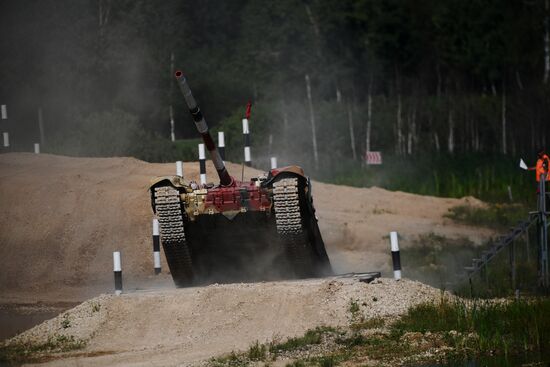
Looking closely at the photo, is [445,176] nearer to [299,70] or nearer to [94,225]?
[299,70]

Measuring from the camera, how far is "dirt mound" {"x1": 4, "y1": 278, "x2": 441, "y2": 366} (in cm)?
1697

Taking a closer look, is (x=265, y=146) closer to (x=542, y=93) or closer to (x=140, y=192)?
(x=542, y=93)

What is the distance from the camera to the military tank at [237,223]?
65.6 feet

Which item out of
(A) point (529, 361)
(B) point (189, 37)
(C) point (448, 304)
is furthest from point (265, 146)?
(A) point (529, 361)

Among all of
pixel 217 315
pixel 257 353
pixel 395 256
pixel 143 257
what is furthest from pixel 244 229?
pixel 143 257

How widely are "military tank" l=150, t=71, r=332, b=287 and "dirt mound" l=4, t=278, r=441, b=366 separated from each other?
1630mm

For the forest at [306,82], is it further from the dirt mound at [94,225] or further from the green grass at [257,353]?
the green grass at [257,353]

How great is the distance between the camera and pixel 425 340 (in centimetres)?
1603

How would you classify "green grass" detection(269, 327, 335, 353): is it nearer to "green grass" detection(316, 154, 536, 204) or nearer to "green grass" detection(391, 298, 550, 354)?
"green grass" detection(391, 298, 550, 354)

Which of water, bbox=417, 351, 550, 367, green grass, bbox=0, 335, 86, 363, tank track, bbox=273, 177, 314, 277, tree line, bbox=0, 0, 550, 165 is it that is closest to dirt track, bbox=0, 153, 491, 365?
green grass, bbox=0, 335, 86, 363

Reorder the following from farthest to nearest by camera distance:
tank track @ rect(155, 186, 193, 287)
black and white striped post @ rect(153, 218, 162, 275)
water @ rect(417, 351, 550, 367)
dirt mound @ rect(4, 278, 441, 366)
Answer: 1. black and white striped post @ rect(153, 218, 162, 275)
2. tank track @ rect(155, 186, 193, 287)
3. dirt mound @ rect(4, 278, 441, 366)
4. water @ rect(417, 351, 550, 367)

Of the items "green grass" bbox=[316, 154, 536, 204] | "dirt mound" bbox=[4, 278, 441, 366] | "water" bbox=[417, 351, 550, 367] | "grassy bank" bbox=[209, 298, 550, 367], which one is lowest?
"water" bbox=[417, 351, 550, 367]

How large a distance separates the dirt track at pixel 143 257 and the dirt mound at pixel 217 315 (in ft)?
0.07

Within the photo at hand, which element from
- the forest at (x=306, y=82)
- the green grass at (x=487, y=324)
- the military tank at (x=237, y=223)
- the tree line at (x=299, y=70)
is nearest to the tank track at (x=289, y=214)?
the military tank at (x=237, y=223)
